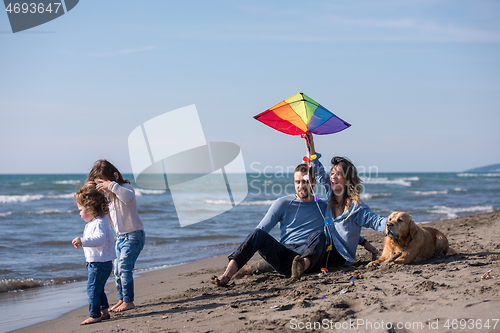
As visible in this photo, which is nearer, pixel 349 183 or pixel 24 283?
pixel 349 183

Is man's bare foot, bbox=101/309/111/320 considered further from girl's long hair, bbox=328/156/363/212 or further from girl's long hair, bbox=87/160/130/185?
girl's long hair, bbox=328/156/363/212

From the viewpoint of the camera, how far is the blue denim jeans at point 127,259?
12.5ft

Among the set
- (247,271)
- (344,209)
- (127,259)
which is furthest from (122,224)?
(344,209)

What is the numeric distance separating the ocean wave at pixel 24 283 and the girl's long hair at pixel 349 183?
411cm

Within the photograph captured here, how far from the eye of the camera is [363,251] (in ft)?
20.6

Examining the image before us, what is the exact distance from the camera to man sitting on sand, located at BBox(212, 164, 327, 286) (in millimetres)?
4055

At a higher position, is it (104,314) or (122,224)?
(122,224)

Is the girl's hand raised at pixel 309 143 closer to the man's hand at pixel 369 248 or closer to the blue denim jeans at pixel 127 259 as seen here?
the man's hand at pixel 369 248

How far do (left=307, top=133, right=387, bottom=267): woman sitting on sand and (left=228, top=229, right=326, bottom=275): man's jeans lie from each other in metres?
0.25

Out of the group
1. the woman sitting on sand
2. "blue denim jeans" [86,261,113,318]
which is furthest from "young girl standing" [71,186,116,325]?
the woman sitting on sand

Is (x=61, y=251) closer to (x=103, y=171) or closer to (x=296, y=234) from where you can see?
(x=103, y=171)

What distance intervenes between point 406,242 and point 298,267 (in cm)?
137

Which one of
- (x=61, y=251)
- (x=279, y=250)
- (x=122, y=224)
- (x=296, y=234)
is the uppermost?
(x=122, y=224)

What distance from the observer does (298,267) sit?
4.03m
